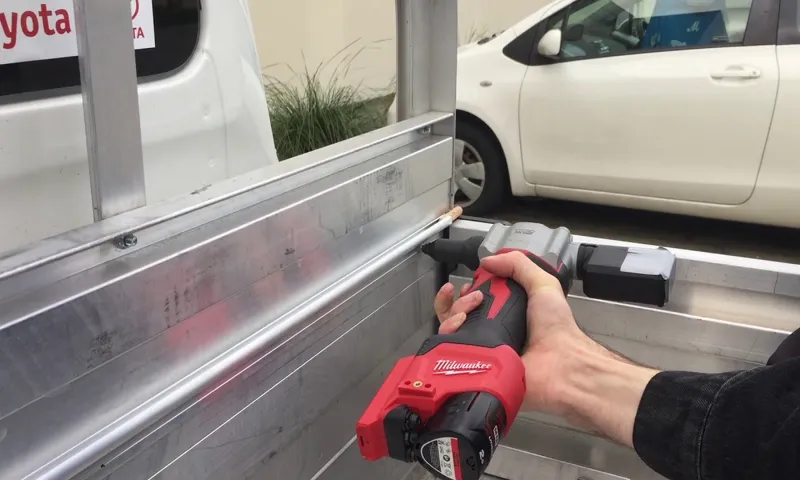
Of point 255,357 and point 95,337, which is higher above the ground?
point 95,337

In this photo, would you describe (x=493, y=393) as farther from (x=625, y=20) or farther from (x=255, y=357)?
(x=625, y=20)

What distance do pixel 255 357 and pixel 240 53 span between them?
2.32 ft

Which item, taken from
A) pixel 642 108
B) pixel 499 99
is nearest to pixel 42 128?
pixel 642 108

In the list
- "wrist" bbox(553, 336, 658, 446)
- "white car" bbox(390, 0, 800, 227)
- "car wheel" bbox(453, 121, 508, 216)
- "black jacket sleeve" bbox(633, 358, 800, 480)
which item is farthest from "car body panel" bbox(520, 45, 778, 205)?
"black jacket sleeve" bbox(633, 358, 800, 480)

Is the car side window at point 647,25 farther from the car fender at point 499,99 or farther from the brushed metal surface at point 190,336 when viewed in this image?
the brushed metal surface at point 190,336

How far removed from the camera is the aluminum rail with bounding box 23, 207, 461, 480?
30.5 inches

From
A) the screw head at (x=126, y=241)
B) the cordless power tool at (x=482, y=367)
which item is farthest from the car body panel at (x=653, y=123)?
the screw head at (x=126, y=241)

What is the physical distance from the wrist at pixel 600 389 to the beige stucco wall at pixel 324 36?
2.90 meters

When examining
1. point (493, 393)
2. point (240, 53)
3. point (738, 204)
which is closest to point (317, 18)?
point (738, 204)

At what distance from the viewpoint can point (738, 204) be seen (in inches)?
147

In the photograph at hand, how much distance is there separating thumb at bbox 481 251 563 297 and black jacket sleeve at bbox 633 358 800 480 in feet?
0.80

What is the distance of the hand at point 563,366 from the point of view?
3.58 ft

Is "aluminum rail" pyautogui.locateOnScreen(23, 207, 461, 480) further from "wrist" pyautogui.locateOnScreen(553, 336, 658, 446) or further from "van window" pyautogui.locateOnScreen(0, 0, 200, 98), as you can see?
"van window" pyautogui.locateOnScreen(0, 0, 200, 98)

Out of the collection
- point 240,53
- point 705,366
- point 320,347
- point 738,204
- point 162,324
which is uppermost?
point 240,53
